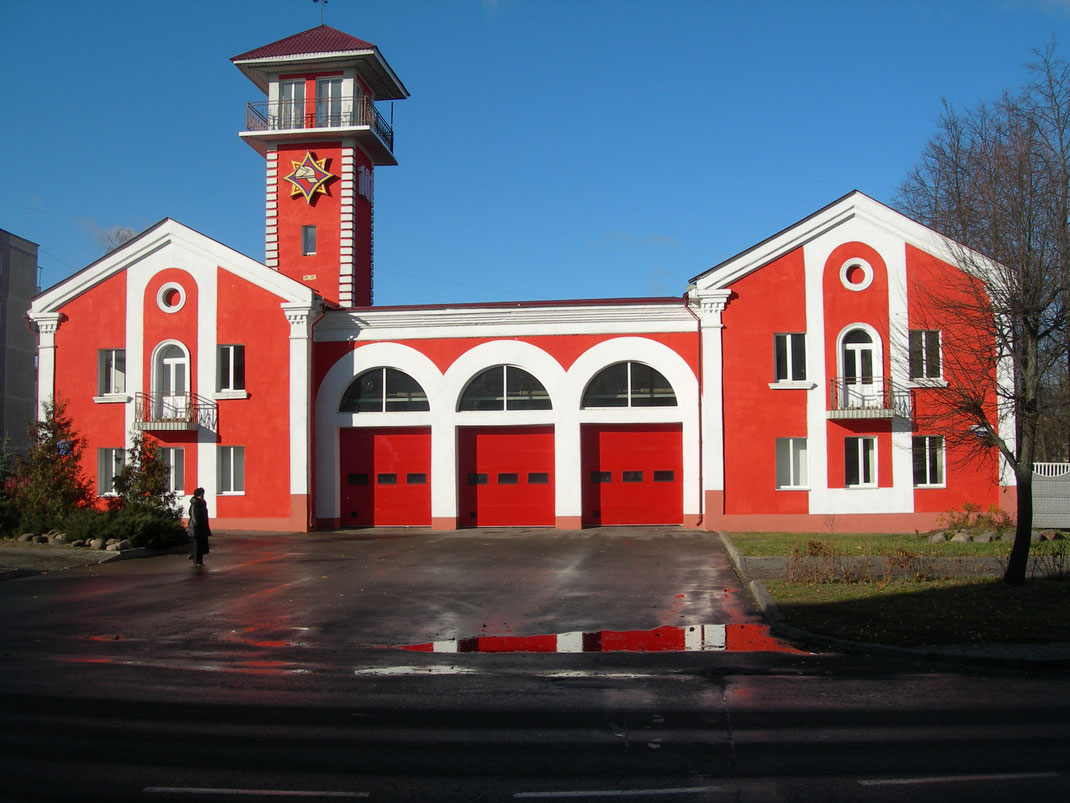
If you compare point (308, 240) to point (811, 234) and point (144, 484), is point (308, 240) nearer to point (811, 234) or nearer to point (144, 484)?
point (144, 484)

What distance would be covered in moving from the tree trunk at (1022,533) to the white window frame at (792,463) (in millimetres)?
10734

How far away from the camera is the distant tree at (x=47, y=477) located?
2154cm

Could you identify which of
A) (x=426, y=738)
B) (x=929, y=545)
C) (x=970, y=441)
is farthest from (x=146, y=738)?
(x=929, y=545)

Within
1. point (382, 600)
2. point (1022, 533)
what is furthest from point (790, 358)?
point (382, 600)

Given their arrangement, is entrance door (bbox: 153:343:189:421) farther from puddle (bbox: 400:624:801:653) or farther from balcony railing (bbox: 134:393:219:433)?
puddle (bbox: 400:624:801:653)

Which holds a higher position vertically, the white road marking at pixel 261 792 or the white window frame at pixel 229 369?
the white window frame at pixel 229 369

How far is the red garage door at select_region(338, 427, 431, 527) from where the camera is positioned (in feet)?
86.0

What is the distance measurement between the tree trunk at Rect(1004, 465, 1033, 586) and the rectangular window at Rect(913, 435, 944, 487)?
10.9m

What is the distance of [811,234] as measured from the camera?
24609 millimetres

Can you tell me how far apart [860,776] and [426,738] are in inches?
126

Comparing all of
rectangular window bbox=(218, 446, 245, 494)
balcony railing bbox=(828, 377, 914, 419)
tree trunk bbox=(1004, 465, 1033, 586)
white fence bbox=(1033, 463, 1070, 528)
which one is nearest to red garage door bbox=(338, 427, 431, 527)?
rectangular window bbox=(218, 446, 245, 494)

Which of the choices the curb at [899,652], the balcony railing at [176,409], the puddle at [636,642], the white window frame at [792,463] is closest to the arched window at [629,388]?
the white window frame at [792,463]

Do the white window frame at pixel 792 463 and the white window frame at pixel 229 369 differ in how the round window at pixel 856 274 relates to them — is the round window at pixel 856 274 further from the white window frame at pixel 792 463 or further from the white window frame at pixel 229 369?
the white window frame at pixel 229 369

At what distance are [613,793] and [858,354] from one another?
68.9 ft
